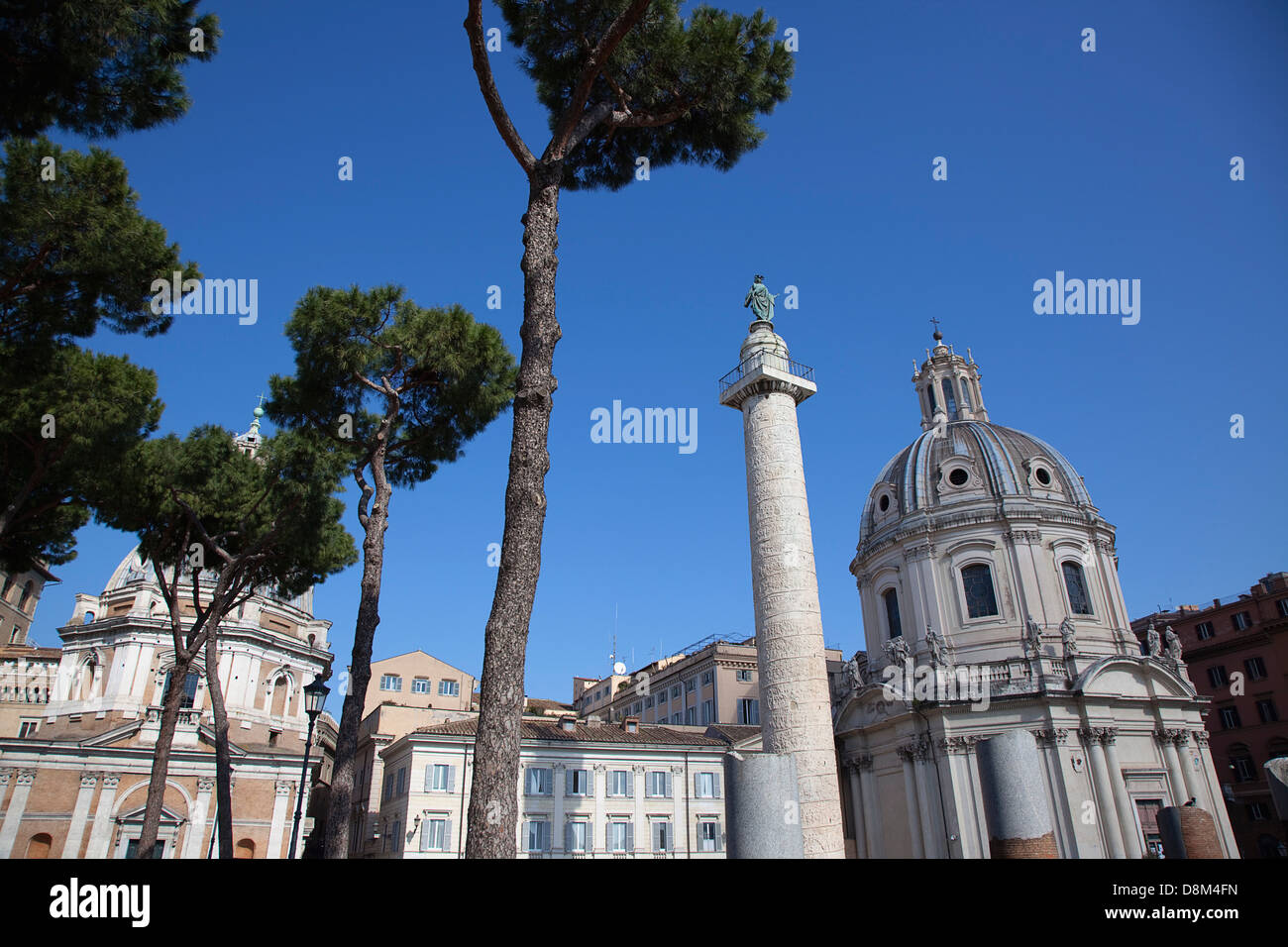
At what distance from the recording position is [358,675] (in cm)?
1354

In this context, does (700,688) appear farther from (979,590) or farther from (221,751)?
(221,751)

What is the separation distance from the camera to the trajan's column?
2106cm

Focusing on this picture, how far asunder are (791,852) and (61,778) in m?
35.3

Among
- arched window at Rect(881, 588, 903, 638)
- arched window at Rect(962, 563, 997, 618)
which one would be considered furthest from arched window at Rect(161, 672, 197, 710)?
arched window at Rect(962, 563, 997, 618)

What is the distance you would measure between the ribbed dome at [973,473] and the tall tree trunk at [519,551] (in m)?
29.9

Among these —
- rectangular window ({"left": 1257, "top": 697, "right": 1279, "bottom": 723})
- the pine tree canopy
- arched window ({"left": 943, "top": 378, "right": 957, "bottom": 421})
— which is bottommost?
rectangular window ({"left": 1257, "top": 697, "right": 1279, "bottom": 723})

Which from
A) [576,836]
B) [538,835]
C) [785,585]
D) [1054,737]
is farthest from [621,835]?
[1054,737]

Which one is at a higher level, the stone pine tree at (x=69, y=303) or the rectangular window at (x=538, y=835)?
the stone pine tree at (x=69, y=303)

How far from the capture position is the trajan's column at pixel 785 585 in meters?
21.1

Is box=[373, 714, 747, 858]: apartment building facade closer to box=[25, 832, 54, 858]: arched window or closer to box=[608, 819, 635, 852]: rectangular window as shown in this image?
box=[608, 819, 635, 852]: rectangular window

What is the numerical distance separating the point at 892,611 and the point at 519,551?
32.0 m

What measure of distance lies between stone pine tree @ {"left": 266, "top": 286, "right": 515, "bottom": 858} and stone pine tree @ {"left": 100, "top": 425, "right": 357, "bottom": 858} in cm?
231

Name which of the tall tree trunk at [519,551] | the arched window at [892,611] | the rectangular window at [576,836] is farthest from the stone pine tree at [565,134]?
the arched window at [892,611]

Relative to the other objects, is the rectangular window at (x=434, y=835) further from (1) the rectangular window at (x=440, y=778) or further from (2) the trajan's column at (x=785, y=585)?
(2) the trajan's column at (x=785, y=585)
